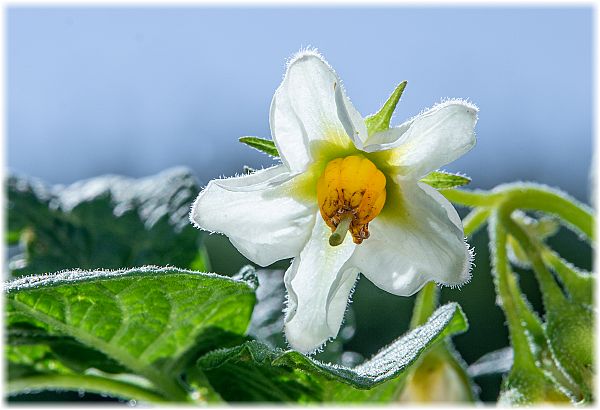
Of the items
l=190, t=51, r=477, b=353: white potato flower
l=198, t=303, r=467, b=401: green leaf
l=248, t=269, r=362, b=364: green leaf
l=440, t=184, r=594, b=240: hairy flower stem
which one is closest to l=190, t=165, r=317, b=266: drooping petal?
l=190, t=51, r=477, b=353: white potato flower

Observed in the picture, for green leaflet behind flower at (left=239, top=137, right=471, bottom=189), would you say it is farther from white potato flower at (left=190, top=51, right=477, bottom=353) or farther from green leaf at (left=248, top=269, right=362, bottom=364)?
green leaf at (left=248, top=269, right=362, bottom=364)

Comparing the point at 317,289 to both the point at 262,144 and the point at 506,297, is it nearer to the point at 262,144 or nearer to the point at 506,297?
the point at 262,144

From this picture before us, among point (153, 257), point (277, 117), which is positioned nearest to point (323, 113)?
point (277, 117)

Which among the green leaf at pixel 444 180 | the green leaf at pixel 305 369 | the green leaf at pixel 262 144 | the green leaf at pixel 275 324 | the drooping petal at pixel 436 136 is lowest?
the green leaf at pixel 275 324

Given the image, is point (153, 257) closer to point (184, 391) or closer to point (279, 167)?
point (184, 391)

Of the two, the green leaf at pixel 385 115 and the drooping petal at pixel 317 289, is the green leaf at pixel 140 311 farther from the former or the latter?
the green leaf at pixel 385 115

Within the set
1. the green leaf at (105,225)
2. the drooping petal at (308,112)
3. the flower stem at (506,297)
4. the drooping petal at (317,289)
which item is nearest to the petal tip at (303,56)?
the drooping petal at (308,112)

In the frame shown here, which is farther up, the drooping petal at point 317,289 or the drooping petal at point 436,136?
the drooping petal at point 436,136
